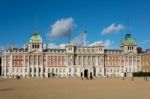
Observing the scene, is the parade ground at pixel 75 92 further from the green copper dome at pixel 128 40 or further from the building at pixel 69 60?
the green copper dome at pixel 128 40

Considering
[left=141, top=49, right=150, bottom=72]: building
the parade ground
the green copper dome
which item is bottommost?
the parade ground

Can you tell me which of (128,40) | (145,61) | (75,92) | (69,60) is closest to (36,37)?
(69,60)

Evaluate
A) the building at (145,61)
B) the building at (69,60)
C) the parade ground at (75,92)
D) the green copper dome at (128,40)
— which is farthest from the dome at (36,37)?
the parade ground at (75,92)

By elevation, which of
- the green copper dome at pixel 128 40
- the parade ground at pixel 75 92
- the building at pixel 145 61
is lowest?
the parade ground at pixel 75 92

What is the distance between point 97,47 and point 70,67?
15.0 metres

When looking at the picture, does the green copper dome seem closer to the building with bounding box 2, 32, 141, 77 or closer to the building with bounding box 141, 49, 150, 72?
the building with bounding box 2, 32, 141, 77

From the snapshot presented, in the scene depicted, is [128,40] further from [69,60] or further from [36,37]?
[36,37]

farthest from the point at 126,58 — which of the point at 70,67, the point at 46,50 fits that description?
the point at 46,50

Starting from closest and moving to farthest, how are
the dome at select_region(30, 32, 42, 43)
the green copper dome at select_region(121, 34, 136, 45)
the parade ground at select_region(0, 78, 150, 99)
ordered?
1. the parade ground at select_region(0, 78, 150, 99)
2. the dome at select_region(30, 32, 42, 43)
3. the green copper dome at select_region(121, 34, 136, 45)

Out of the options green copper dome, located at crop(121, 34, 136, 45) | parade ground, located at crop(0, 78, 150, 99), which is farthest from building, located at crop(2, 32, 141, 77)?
parade ground, located at crop(0, 78, 150, 99)

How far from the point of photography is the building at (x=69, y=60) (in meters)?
128

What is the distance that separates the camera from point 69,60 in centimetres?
13325

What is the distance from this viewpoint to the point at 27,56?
427ft

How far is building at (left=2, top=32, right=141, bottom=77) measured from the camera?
128375mm
